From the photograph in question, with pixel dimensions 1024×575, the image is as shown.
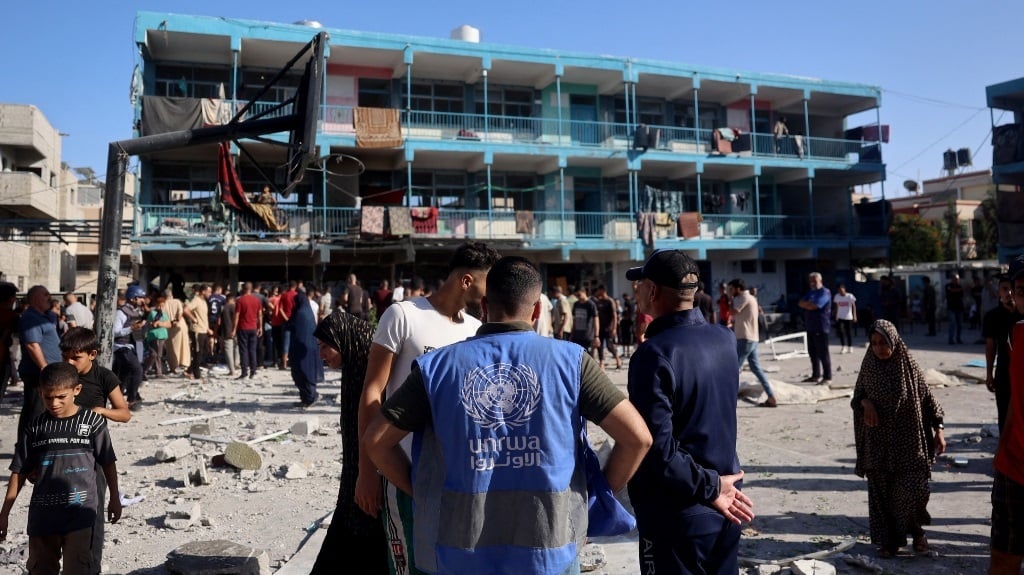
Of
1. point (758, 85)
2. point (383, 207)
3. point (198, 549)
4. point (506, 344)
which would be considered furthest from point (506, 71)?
point (506, 344)

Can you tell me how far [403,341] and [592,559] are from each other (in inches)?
79.7

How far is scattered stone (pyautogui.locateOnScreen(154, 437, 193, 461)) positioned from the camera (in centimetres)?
728

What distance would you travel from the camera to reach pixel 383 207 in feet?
68.3

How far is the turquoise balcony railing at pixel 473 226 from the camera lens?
20.1m

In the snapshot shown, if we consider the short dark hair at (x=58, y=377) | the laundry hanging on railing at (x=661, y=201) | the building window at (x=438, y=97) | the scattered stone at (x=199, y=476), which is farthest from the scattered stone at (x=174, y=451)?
the laundry hanging on railing at (x=661, y=201)

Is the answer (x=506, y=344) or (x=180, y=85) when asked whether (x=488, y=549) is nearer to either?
(x=506, y=344)

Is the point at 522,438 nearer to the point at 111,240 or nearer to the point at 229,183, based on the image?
the point at 111,240

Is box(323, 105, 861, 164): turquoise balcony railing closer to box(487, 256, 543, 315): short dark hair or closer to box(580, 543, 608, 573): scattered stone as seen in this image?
box(580, 543, 608, 573): scattered stone

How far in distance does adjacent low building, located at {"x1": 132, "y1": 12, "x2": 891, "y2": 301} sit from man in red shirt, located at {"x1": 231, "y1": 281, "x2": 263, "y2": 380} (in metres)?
5.22

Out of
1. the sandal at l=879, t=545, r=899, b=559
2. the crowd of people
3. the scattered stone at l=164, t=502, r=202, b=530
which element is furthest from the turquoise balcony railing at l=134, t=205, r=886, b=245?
the sandal at l=879, t=545, r=899, b=559

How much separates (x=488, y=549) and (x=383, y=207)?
19434 mm

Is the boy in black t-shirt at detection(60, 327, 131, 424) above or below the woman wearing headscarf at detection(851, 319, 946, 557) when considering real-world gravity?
above

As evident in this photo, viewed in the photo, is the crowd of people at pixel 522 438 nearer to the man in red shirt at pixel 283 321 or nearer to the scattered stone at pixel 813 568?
the scattered stone at pixel 813 568

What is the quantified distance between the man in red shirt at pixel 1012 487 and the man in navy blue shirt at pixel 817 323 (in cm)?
803
